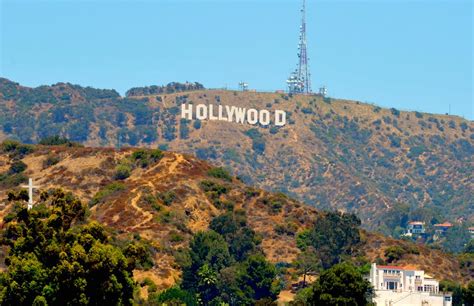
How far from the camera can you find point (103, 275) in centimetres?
11175

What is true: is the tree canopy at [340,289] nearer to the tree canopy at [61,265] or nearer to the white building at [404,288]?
the tree canopy at [61,265]

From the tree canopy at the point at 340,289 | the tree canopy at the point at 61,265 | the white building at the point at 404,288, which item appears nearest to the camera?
the tree canopy at the point at 61,265

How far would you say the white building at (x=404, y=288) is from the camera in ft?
543

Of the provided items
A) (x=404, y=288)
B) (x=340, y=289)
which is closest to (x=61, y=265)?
(x=340, y=289)

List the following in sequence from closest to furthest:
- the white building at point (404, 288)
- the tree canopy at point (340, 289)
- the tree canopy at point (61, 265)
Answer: the tree canopy at point (61, 265), the tree canopy at point (340, 289), the white building at point (404, 288)

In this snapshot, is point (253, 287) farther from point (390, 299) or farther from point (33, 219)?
point (33, 219)

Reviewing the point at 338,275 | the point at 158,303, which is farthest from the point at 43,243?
the point at 158,303

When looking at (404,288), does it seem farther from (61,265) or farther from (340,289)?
(61,265)

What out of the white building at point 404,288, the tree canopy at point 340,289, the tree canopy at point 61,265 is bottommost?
the white building at point 404,288

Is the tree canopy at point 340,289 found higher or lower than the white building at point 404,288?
higher

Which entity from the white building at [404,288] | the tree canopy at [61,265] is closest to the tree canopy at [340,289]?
the tree canopy at [61,265]

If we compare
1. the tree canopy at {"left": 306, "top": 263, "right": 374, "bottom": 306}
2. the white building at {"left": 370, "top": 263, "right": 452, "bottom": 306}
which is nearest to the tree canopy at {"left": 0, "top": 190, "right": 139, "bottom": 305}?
the tree canopy at {"left": 306, "top": 263, "right": 374, "bottom": 306}

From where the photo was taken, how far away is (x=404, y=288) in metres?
176

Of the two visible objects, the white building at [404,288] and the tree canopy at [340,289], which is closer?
the tree canopy at [340,289]
